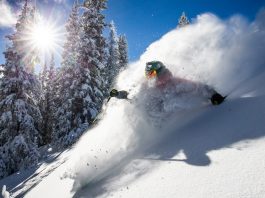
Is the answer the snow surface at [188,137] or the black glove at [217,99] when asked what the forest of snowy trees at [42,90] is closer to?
the snow surface at [188,137]

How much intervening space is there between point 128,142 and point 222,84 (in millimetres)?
5084

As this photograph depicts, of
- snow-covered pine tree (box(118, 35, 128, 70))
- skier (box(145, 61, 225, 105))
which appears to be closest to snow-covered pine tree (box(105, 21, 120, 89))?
snow-covered pine tree (box(118, 35, 128, 70))

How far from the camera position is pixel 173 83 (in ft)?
38.1

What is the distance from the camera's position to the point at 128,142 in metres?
9.92

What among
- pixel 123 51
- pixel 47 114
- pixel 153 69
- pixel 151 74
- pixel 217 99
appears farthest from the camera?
pixel 123 51

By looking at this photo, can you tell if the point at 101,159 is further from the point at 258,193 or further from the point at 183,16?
the point at 183,16

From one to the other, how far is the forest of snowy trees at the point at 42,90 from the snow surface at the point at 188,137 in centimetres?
1028

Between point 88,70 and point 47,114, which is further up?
point 88,70

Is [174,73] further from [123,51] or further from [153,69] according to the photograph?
[123,51]

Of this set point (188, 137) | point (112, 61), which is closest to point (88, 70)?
point (188, 137)

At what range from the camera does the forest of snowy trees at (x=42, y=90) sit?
21156mm

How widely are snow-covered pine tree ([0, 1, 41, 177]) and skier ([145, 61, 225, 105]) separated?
12.9 metres

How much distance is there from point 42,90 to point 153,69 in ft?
49.5

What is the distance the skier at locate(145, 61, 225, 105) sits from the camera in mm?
10922
